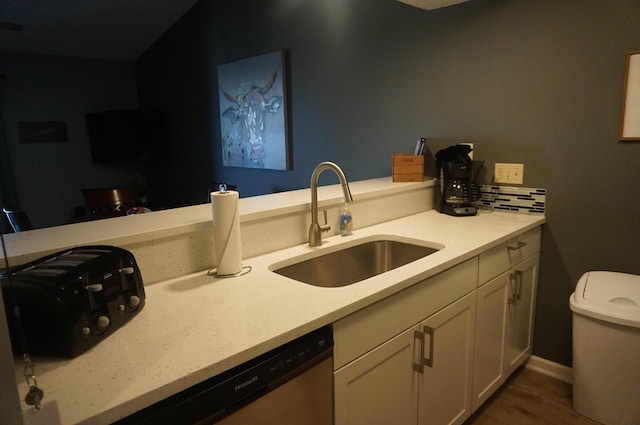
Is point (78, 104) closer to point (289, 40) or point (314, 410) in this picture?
point (289, 40)

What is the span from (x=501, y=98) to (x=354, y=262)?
129cm

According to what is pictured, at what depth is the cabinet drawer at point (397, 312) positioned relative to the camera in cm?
116

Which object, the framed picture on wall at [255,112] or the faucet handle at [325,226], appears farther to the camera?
the framed picture on wall at [255,112]

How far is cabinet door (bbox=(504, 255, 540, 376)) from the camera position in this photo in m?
2.04

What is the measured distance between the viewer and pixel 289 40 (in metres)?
3.52

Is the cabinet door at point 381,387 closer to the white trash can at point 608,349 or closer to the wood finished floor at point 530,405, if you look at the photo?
the wood finished floor at point 530,405

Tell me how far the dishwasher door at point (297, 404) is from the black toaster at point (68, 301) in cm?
36

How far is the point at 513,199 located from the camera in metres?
2.32

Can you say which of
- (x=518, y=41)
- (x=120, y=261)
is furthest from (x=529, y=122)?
(x=120, y=261)

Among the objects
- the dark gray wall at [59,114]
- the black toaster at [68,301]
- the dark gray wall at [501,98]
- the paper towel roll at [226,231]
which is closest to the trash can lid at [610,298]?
the dark gray wall at [501,98]

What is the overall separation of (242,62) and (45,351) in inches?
140

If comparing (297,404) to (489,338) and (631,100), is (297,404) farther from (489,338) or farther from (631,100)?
(631,100)

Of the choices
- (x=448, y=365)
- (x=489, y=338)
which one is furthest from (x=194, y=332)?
(x=489, y=338)

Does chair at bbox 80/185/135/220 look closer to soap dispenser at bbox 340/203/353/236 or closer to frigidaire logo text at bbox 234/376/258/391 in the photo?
soap dispenser at bbox 340/203/353/236
